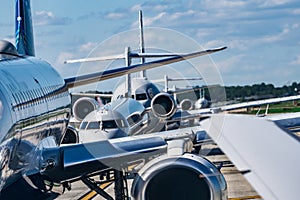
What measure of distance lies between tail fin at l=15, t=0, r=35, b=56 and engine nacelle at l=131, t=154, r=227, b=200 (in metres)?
9.05

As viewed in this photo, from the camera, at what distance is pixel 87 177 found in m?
13.3

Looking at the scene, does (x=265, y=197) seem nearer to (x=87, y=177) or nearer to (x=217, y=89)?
→ (x=87, y=177)

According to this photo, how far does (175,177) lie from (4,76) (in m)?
2.79

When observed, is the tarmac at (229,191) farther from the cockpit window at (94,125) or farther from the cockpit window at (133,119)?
the cockpit window at (133,119)

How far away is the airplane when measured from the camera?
374 inches

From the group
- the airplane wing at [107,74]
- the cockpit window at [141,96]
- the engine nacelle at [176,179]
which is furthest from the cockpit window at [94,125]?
the cockpit window at [141,96]

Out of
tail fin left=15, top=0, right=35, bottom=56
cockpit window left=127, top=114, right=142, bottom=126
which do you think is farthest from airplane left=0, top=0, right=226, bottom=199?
cockpit window left=127, top=114, right=142, bottom=126

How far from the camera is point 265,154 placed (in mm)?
2312

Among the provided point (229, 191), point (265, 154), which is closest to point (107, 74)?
point (229, 191)

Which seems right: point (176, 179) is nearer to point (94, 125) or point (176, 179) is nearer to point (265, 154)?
point (265, 154)

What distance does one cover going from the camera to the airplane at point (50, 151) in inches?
374

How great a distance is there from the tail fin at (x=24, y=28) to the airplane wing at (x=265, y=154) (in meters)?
16.9

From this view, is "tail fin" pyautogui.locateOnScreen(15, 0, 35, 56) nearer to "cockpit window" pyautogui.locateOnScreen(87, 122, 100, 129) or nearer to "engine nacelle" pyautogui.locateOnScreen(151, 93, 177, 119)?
"cockpit window" pyautogui.locateOnScreen(87, 122, 100, 129)

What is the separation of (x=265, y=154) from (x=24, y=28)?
18263 millimetres
